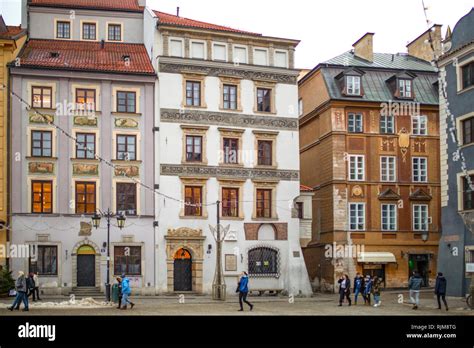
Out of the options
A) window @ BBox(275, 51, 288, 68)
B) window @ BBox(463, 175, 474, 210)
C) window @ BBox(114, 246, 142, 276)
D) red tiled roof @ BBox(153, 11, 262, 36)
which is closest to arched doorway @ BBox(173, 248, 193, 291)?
window @ BBox(114, 246, 142, 276)

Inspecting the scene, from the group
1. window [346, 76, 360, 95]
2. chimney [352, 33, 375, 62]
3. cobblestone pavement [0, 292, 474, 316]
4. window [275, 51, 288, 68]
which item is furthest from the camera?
chimney [352, 33, 375, 62]

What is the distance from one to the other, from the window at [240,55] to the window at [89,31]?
8450 mm

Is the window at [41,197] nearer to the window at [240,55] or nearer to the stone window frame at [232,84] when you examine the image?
the stone window frame at [232,84]

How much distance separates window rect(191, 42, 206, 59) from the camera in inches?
1551

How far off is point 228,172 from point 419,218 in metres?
13.5

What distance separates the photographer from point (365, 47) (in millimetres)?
48250

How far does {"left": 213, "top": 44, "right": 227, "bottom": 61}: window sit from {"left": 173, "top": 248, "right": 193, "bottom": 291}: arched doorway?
11.2 m

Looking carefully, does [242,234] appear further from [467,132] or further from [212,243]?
[467,132]

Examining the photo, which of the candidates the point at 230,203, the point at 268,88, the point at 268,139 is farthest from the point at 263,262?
the point at 268,88

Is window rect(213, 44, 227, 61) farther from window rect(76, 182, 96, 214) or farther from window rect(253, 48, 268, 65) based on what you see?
window rect(76, 182, 96, 214)

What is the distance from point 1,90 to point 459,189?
23.3 meters

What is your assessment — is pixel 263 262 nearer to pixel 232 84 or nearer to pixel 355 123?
pixel 232 84
